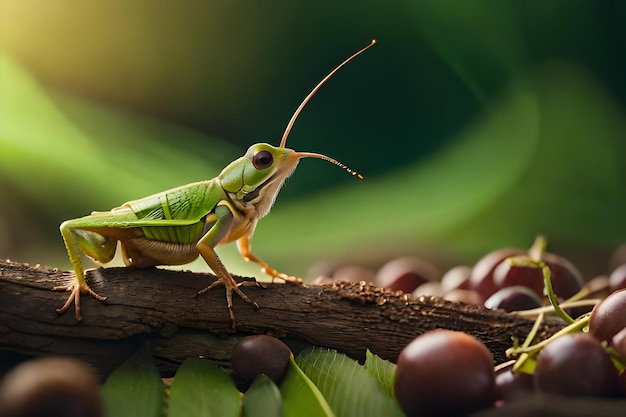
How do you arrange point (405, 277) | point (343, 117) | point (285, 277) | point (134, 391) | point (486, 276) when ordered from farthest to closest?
point (343, 117) < point (405, 277) < point (486, 276) < point (285, 277) < point (134, 391)

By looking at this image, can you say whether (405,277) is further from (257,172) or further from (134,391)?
(134,391)

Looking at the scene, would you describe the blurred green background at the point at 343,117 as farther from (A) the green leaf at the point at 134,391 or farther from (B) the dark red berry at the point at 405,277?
(A) the green leaf at the point at 134,391

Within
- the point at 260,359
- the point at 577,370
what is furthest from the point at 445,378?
the point at 260,359

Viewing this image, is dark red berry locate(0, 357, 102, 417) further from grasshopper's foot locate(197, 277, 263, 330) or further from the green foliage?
grasshopper's foot locate(197, 277, 263, 330)

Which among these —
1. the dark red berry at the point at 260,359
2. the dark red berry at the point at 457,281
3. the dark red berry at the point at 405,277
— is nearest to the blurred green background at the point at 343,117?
the dark red berry at the point at 405,277

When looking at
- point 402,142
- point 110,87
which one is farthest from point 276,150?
point 402,142

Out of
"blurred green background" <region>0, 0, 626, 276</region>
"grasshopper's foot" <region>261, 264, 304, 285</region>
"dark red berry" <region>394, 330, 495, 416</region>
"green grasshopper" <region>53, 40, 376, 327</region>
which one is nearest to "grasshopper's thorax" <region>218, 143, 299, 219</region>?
"green grasshopper" <region>53, 40, 376, 327</region>
